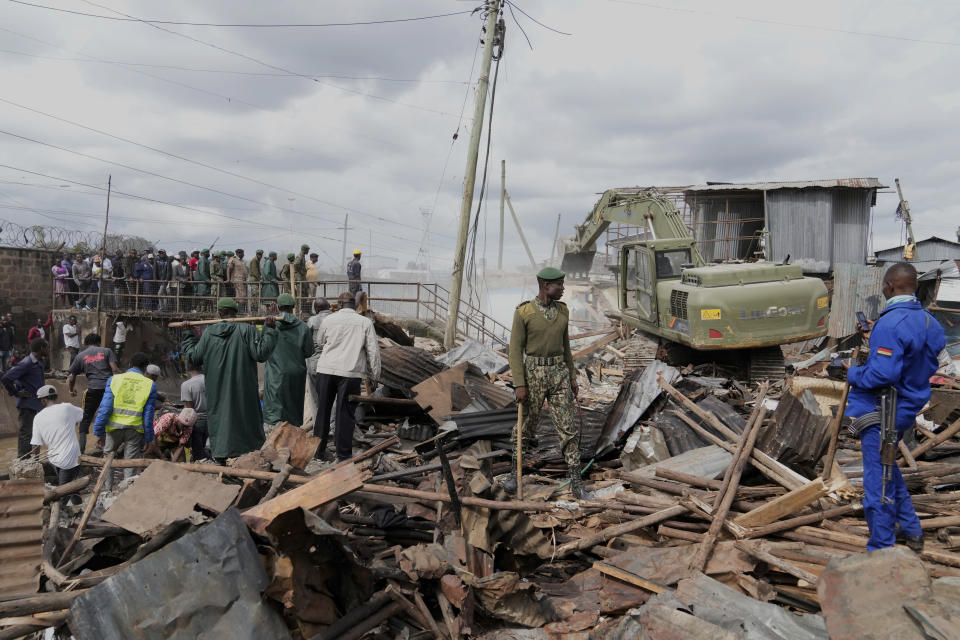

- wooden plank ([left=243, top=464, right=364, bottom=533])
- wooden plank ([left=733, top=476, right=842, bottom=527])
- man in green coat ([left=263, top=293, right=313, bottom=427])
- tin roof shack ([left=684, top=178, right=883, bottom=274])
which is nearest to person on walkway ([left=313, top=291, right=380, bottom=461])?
man in green coat ([left=263, top=293, right=313, bottom=427])

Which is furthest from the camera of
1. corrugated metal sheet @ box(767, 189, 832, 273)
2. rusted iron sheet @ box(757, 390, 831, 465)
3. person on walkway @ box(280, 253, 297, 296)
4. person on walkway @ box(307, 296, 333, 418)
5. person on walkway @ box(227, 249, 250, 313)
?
corrugated metal sheet @ box(767, 189, 832, 273)

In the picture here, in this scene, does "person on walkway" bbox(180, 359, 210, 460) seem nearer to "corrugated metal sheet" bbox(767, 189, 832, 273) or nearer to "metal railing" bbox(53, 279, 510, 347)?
"metal railing" bbox(53, 279, 510, 347)

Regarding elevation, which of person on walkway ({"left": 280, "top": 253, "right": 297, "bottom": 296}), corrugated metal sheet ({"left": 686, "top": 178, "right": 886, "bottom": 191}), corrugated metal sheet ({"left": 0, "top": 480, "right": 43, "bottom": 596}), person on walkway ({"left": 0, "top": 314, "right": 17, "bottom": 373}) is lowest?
person on walkway ({"left": 0, "top": 314, "right": 17, "bottom": 373})

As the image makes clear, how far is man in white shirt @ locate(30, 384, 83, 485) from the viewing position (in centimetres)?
560

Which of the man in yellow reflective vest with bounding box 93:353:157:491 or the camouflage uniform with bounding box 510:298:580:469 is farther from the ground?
the camouflage uniform with bounding box 510:298:580:469

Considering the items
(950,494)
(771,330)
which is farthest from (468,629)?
(771,330)

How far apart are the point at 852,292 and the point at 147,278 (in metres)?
21.9

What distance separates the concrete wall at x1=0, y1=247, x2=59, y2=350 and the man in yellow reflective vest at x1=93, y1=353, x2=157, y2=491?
1874 centimetres

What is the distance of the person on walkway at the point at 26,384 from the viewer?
781 centimetres

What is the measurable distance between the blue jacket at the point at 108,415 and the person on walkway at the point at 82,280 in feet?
52.0

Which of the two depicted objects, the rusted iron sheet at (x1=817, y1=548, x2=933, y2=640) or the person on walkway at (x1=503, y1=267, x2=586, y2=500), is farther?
the person on walkway at (x1=503, y1=267, x2=586, y2=500)

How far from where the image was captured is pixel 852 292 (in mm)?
17188

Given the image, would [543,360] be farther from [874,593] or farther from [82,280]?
[82,280]

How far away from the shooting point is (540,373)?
199 inches
